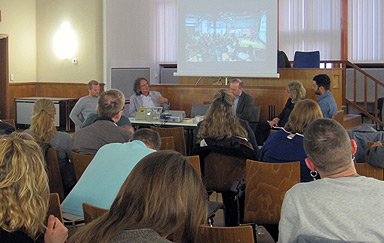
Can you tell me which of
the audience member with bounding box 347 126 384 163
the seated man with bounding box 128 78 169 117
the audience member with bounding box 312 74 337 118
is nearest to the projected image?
the seated man with bounding box 128 78 169 117

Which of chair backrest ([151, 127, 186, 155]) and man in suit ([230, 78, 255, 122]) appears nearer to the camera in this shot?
chair backrest ([151, 127, 186, 155])

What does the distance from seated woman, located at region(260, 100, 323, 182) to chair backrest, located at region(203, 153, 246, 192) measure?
1.71ft

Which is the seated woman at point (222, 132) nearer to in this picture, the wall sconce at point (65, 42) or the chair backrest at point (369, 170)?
the chair backrest at point (369, 170)

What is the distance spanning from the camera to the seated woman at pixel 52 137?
12.8 feet

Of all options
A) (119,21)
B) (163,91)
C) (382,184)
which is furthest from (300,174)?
(119,21)

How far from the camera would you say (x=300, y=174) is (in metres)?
3.49

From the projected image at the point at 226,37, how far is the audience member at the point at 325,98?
2.24 metres

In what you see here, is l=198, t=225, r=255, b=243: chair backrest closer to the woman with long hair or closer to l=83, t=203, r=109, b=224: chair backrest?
l=83, t=203, r=109, b=224: chair backrest

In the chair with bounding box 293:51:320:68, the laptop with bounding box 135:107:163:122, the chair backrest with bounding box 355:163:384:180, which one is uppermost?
the chair with bounding box 293:51:320:68

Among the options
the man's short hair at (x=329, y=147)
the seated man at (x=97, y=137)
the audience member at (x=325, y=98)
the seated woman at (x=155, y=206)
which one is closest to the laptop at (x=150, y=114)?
the audience member at (x=325, y=98)

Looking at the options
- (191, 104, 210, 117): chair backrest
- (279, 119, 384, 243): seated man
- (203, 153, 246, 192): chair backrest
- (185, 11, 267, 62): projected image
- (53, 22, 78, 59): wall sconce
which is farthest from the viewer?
(53, 22, 78, 59): wall sconce

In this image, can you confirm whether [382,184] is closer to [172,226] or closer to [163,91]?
[172,226]

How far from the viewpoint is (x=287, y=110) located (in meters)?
6.84

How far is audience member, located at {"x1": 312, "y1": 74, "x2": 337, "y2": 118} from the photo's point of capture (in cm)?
667
